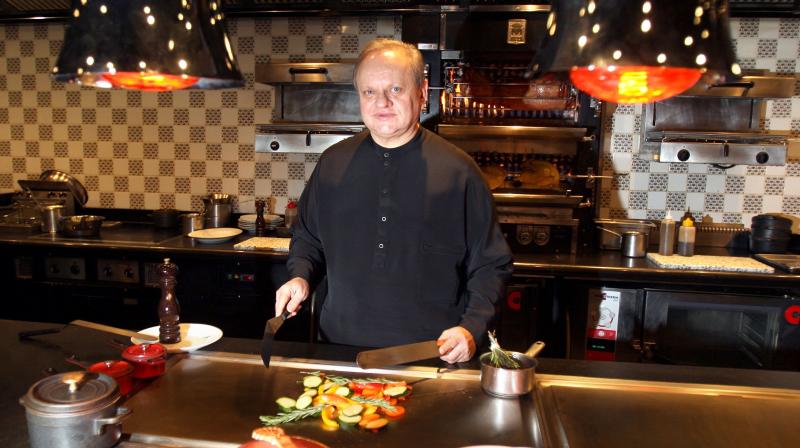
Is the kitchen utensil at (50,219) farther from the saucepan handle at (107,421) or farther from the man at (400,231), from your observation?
the saucepan handle at (107,421)

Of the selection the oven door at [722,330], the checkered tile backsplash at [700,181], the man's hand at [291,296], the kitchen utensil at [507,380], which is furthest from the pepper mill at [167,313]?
the checkered tile backsplash at [700,181]

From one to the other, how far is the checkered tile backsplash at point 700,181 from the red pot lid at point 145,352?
3246 millimetres

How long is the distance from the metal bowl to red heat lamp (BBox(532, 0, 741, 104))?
14.1 feet

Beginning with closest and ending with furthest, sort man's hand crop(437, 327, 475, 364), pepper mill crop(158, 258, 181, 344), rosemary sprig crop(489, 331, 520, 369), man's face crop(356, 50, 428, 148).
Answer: rosemary sprig crop(489, 331, 520, 369)
man's hand crop(437, 327, 475, 364)
pepper mill crop(158, 258, 181, 344)
man's face crop(356, 50, 428, 148)

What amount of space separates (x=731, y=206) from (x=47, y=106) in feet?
16.6

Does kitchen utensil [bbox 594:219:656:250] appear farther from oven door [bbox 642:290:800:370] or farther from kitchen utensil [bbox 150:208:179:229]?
kitchen utensil [bbox 150:208:179:229]

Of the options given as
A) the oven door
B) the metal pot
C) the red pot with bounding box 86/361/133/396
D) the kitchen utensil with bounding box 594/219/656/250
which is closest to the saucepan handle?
the metal pot

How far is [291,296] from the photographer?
6.75 feet

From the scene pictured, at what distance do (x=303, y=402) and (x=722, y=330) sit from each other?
297 cm

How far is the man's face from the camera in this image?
2.20m

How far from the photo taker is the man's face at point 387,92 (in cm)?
220

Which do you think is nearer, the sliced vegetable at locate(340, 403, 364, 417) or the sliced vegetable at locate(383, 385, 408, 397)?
the sliced vegetable at locate(340, 403, 364, 417)

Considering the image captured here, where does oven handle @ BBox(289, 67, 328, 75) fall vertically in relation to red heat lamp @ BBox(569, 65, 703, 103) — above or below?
above

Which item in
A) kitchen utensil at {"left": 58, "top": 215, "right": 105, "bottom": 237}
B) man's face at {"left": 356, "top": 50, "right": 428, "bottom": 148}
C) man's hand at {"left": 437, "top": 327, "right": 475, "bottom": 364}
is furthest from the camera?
kitchen utensil at {"left": 58, "top": 215, "right": 105, "bottom": 237}
